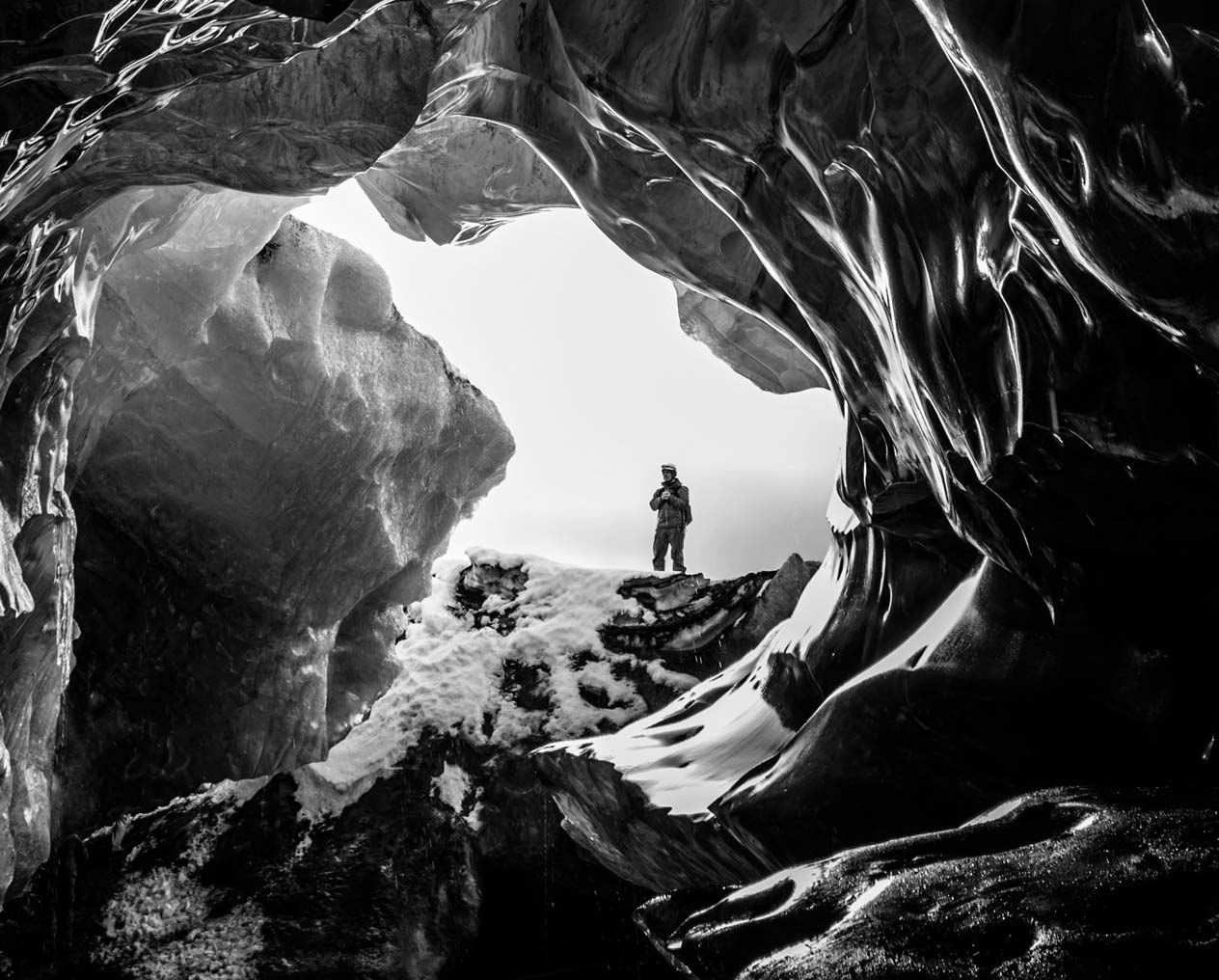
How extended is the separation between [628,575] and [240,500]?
365 cm

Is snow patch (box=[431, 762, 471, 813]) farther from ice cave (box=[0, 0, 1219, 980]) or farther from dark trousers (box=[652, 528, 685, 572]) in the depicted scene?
dark trousers (box=[652, 528, 685, 572])

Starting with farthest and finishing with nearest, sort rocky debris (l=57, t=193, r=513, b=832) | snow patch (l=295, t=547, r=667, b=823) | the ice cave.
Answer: snow patch (l=295, t=547, r=667, b=823) → rocky debris (l=57, t=193, r=513, b=832) → the ice cave

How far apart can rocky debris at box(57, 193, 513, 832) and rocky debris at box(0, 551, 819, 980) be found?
0.76 m

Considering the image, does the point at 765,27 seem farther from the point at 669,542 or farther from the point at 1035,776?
the point at 669,542

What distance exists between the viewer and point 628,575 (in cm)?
913

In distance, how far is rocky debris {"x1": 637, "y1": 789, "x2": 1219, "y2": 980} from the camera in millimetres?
1557

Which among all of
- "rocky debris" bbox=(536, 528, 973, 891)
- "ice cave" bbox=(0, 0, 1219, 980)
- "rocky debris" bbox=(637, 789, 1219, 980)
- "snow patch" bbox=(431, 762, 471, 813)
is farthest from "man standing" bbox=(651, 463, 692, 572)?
"rocky debris" bbox=(637, 789, 1219, 980)

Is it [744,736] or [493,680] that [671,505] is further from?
[744,736]

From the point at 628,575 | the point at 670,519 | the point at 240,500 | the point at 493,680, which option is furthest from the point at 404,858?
the point at 670,519

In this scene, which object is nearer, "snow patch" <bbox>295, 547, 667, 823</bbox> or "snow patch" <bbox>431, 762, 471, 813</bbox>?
"snow patch" <bbox>431, 762, 471, 813</bbox>

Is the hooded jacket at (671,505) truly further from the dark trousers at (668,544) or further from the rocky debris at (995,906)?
the rocky debris at (995,906)

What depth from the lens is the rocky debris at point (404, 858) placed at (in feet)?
22.4

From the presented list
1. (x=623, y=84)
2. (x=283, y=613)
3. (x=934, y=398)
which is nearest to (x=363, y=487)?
(x=283, y=613)

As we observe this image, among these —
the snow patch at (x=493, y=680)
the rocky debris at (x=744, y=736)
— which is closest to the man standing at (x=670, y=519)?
the snow patch at (x=493, y=680)
